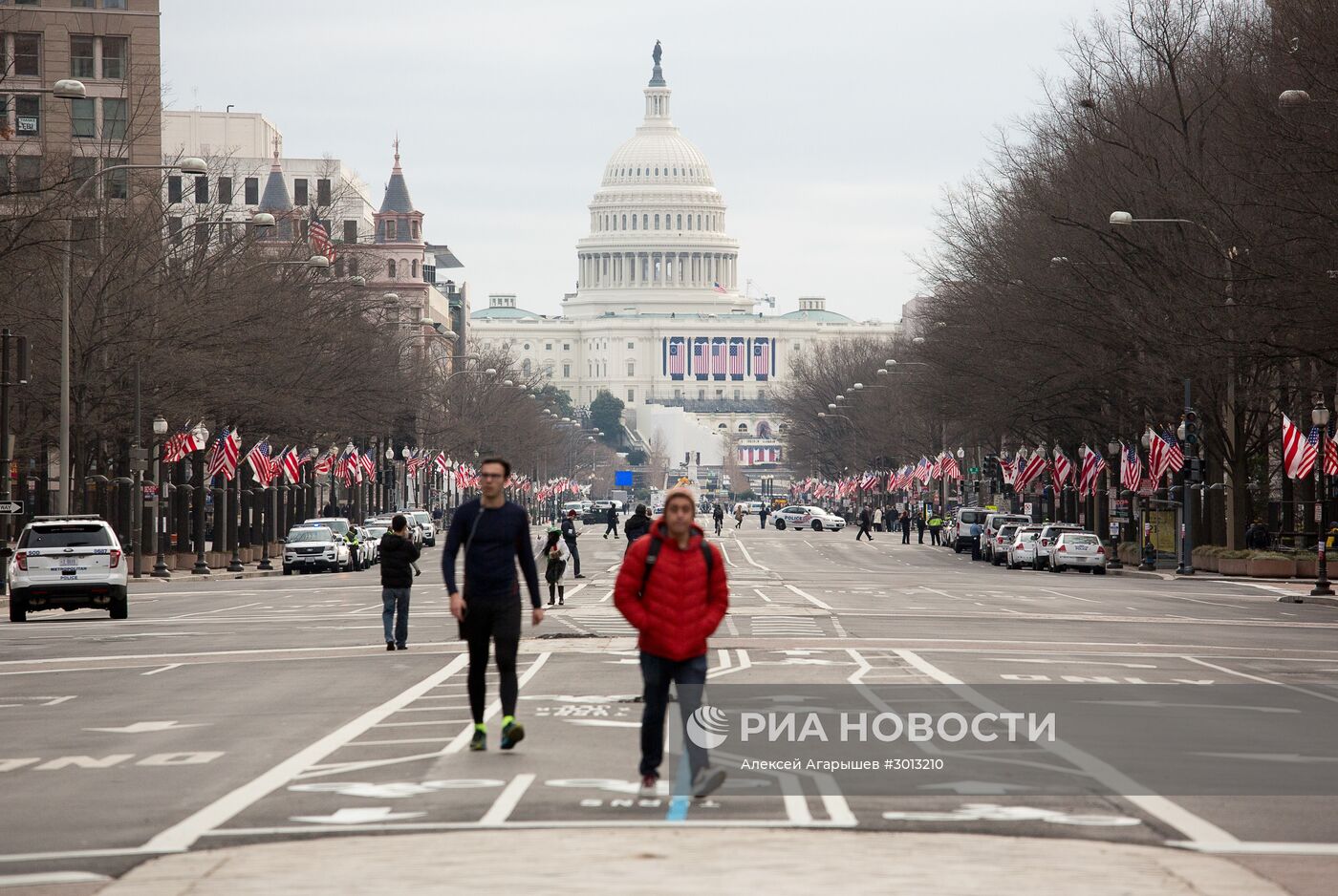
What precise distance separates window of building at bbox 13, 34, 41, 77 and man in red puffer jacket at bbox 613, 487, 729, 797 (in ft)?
268

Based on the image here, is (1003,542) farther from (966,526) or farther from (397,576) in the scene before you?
(397,576)

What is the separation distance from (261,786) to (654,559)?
2.76 metres

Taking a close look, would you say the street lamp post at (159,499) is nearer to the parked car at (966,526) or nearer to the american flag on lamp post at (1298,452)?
the american flag on lamp post at (1298,452)

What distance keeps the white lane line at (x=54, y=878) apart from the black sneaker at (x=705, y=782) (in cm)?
340

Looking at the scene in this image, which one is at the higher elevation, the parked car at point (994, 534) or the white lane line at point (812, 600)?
the parked car at point (994, 534)

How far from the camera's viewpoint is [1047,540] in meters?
68.6

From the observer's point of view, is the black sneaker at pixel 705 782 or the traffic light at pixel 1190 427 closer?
the black sneaker at pixel 705 782

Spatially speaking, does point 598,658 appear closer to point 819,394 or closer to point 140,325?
point 140,325

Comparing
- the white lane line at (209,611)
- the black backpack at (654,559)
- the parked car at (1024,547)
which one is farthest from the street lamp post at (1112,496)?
the black backpack at (654,559)

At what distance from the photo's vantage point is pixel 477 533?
15328 millimetres

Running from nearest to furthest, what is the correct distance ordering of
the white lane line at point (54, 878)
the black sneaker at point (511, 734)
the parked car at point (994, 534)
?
1. the white lane line at point (54, 878)
2. the black sneaker at point (511, 734)
3. the parked car at point (994, 534)

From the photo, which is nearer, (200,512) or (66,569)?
(66,569)

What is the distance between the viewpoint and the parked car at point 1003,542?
7375cm

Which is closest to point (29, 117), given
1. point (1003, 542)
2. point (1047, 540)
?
point (1003, 542)
